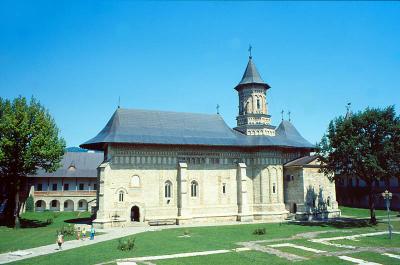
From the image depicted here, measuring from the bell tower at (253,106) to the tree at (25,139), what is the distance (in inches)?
752

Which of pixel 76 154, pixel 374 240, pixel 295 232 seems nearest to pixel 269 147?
pixel 295 232

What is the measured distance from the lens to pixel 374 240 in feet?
73.3

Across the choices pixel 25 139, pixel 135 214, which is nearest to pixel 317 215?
pixel 135 214

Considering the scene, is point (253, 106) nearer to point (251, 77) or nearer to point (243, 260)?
point (251, 77)

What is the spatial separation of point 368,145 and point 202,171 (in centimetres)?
1508

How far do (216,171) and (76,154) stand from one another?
26.9m

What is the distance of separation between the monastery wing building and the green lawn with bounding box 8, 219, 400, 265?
15.0 feet

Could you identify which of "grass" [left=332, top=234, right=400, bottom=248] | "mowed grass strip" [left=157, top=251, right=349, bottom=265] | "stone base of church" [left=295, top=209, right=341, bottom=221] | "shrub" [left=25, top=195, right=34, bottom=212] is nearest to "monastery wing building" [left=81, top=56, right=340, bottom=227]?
"stone base of church" [left=295, top=209, right=341, bottom=221]

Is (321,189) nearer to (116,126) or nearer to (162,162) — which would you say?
(162,162)

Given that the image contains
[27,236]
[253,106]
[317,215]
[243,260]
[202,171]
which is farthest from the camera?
[253,106]

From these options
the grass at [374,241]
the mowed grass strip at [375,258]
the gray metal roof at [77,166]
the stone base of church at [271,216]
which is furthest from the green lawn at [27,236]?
the grass at [374,241]

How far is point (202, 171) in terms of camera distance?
113ft

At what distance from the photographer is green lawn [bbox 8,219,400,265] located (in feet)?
55.2

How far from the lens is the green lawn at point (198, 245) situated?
→ 16.8 metres
